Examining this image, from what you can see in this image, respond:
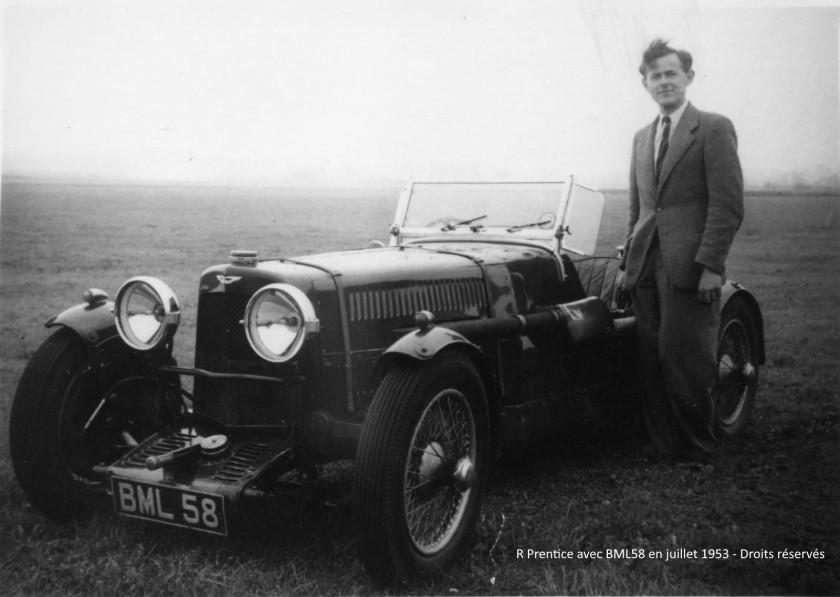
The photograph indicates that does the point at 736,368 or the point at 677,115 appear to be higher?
the point at 677,115

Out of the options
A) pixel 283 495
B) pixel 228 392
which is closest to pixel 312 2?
pixel 228 392

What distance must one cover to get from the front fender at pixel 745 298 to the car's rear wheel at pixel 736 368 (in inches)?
0.9

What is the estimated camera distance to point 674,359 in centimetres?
360

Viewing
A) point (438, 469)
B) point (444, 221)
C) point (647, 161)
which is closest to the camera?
point (438, 469)

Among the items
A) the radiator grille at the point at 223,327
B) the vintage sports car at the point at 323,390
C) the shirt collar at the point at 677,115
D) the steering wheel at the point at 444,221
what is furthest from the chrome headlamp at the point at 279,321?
the shirt collar at the point at 677,115

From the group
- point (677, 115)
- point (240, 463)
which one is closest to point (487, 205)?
point (677, 115)

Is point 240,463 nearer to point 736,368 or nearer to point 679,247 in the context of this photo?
point 679,247

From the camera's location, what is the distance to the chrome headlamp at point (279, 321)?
101 inches

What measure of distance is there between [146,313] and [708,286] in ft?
8.39

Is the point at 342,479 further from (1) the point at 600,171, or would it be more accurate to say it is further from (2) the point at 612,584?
(1) the point at 600,171

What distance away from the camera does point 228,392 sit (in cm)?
291

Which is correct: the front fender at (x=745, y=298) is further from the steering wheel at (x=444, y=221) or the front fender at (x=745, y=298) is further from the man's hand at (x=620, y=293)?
the steering wheel at (x=444, y=221)

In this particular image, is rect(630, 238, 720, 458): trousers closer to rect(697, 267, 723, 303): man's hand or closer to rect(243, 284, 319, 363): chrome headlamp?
rect(697, 267, 723, 303): man's hand

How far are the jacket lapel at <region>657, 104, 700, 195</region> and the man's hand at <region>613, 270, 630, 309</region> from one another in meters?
0.62
